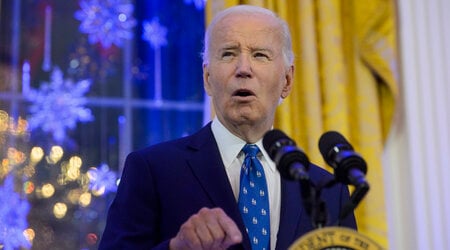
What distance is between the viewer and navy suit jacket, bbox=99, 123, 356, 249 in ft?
5.01

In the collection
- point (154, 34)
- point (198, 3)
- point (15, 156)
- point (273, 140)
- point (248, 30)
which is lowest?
point (15, 156)

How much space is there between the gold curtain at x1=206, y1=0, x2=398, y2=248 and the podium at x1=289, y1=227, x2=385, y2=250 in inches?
61.9

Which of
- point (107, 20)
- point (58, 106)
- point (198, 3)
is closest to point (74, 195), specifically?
point (58, 106)

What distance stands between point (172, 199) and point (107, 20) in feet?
4.59

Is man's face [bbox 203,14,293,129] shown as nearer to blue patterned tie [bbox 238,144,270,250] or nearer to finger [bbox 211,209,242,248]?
blue patterned tie [bbox 238,144,270,250]

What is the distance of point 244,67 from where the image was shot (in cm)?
168

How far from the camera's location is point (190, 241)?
4.06 feet

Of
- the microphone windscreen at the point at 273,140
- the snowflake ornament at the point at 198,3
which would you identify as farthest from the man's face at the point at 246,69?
the snowflake ornament at the point at 198,3

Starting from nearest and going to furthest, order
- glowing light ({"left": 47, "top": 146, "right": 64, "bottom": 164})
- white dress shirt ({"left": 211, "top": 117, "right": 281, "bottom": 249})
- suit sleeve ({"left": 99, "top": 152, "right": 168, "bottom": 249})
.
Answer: suit sleeve ({"left": 99, "top": 152, "right": 168, "bottom": 249}) → white dress shirt ({"left": 211, "top": 117, "right": 281, "bottom": 249}) → glowing light ({"left": 47, "top": 146, "right": 64, "bottom": 164})

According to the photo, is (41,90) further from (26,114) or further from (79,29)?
(79,29)

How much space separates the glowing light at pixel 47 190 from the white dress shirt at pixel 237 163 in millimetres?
1040

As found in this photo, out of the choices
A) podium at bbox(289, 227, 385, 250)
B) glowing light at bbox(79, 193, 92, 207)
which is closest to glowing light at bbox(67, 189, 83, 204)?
glowing light at bbox(79, 193, 92, 207)

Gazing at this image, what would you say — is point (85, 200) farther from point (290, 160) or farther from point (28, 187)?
point (290, 160)

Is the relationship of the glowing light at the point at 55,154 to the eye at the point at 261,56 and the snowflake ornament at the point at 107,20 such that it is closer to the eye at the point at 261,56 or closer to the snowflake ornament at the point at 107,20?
the snowflake ornament at the point at 107,20
